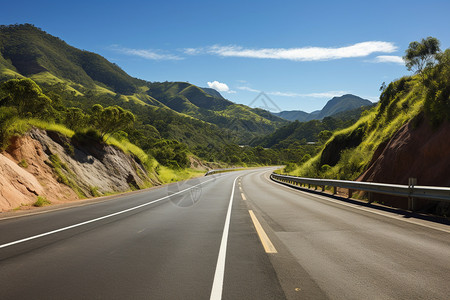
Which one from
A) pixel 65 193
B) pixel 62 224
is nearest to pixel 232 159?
pixel 65 193

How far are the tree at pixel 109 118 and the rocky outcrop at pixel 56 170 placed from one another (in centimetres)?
148

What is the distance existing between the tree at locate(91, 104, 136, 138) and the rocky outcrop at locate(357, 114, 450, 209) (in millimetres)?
18087

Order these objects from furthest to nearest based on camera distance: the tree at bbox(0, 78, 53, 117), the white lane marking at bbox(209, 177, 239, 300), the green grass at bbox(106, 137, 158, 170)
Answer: the green grass at bbox(106, 137, 158, 170)
the tree at bbox(0, 78, 53, 117)
the white lane marking at bbox(209, 177, 239, 300)

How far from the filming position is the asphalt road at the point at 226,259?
3.33 metres

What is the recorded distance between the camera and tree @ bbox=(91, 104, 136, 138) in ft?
71.4

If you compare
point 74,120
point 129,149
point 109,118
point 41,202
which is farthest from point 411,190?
point 129,149

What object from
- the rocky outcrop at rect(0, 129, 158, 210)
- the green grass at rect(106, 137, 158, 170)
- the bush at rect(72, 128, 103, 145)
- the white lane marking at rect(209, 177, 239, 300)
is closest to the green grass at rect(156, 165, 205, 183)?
the green grass at rect(106, 137, 158, 170)

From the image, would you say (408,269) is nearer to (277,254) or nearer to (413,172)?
(277,254)

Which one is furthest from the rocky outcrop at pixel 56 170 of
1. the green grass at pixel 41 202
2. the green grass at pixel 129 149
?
the green grass at pixel 129 149

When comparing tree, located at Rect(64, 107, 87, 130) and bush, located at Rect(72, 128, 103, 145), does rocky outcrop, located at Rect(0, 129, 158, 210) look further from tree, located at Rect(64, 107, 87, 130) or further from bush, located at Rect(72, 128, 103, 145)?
tree, located at Rect(64, 107, 87, 130)

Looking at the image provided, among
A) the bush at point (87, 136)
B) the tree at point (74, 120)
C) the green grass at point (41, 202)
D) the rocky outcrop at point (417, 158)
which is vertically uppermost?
the tree at point (74, 120)

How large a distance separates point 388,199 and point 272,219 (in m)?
5.84

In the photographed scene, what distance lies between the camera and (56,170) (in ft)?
50.4

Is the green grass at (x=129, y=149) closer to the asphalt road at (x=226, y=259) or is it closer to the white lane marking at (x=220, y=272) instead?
the asphalt road at (x=226, y=259)
